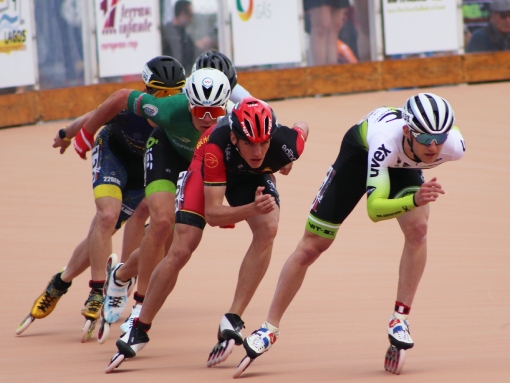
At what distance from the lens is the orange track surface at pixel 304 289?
20.1ft

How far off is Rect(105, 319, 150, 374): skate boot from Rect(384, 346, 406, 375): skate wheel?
158 centimetres

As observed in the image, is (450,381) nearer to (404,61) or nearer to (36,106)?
(36,106)

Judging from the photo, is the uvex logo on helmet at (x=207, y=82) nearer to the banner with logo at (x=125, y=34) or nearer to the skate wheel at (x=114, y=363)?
the skate wheel at (x=114, y=363)

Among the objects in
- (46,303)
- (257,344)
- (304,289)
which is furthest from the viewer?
(304,289)

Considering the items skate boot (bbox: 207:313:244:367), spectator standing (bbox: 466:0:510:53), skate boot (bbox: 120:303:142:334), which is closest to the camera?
skate boot (bbox: 207:313:244:367)

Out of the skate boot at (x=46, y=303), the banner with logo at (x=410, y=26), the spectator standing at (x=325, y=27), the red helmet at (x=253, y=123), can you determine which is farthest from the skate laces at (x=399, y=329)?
the banner with logo at (x=410, y=26)

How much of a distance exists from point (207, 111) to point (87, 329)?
6.23 ft

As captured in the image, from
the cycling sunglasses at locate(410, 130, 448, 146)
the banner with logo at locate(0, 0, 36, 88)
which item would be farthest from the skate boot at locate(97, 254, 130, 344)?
the banner with logo at locate(0, 0, 36, 88)

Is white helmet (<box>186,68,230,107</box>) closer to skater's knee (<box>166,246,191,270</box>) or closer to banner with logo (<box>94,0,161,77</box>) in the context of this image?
skater's knee (<box>166,246,191,270</box>)

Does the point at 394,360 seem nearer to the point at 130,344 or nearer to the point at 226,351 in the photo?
the point at 226,351

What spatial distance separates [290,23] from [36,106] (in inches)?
185

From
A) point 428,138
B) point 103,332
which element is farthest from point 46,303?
point 428,138

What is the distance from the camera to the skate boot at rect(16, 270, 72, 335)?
746 centimetres

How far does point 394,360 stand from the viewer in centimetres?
575
